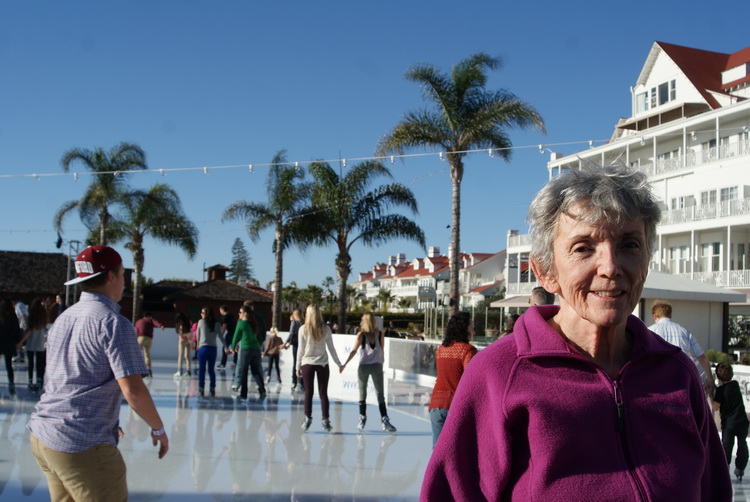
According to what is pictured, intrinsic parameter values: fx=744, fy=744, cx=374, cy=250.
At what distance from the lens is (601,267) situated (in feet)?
6.28

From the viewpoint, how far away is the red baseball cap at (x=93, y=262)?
371 centimetres

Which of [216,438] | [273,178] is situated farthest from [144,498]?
[273,178]

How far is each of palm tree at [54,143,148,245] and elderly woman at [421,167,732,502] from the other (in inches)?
1321

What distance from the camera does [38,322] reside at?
14.3 m

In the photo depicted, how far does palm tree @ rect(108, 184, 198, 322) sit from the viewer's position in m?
37.8

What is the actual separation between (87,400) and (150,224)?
121 ft

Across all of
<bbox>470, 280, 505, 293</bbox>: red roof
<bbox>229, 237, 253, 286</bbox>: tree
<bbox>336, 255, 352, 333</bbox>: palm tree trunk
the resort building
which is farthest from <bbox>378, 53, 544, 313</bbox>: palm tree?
<bbox>229, 237, 253, 286</bbox>: tree

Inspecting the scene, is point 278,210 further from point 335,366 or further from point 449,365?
point 449,365

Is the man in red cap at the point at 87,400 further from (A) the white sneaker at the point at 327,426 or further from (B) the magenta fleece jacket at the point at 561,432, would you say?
(A) the white sneaker at the point at 327,426

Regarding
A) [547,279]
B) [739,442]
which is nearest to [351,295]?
[739,442]

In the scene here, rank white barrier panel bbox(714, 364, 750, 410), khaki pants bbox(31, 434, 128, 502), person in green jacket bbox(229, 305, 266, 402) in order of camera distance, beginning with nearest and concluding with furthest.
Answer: khaki pants bbox(31, 434, 128, 502)
white barrier panel bbox(714, 364, 750, 410)
person in green jacket bbox(229, 305, 266, 402)

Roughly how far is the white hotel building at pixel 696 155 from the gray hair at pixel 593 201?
25.8m

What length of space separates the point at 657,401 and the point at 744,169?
31.6 m

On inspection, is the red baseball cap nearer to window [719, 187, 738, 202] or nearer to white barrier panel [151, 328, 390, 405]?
white barrier panel [151, 328, 390, 405]
